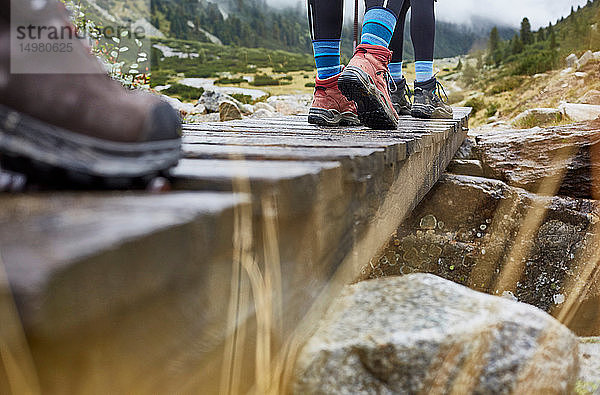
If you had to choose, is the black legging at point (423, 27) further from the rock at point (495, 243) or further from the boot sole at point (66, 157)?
the boot sole at point (66, 157)

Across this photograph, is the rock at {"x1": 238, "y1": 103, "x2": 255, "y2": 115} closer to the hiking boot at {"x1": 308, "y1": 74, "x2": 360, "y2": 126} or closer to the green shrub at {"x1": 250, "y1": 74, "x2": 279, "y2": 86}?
the hiking boot at {"x1": 308, "y1": 74, "x2": 360, "y2": 126}

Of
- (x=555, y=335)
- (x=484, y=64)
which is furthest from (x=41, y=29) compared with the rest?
(x=484, y=64)

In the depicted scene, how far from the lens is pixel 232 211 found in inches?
30.9

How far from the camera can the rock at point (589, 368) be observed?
156cm

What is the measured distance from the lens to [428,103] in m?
3.66

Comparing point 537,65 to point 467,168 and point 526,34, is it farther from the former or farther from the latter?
point 467,168

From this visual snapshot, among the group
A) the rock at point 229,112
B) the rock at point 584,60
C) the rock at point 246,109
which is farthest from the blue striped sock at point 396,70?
the rock at point 584,60

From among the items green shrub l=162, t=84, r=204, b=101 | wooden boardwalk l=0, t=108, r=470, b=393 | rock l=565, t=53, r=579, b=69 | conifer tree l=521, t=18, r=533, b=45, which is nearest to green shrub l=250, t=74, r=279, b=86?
green shrub l=162, t=84, r=204, b=101

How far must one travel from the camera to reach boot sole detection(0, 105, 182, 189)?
2.56 feet

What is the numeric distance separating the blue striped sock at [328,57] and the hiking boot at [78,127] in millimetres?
1836

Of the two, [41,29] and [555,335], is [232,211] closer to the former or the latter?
[41,29]

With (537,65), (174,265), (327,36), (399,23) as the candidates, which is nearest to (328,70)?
(327,36)

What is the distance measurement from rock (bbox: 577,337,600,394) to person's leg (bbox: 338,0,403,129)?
124 centimetres

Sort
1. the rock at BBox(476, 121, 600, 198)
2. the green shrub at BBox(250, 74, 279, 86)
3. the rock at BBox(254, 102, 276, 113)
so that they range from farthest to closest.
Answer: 1. the green shrub at BBox(250, 74, 279, 86)
2. the rock at BBox(254, 102, 276, 113)
3. the rock at BBox(476, 121, 600, 198)
